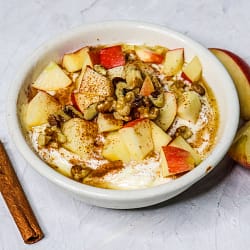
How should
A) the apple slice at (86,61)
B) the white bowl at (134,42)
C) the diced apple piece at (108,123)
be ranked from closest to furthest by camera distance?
the white bowl at (134,42), the diced apple piece at (108,123), the apple slice at (86,61)

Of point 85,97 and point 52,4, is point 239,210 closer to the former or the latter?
point 85,97

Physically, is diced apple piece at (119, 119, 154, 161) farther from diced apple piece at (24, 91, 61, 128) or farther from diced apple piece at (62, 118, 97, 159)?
diced apple piece at (24, 91, 61, 128)

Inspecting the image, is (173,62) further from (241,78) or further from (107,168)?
(107,168)

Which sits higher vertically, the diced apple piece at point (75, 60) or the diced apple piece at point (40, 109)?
the diced apple piece at point (75, 60)

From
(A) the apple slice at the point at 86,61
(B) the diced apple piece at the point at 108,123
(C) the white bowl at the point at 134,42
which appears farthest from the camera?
(A) the apple slice at the point at 86,61


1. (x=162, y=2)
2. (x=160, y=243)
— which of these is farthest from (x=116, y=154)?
(x=162, y=2)

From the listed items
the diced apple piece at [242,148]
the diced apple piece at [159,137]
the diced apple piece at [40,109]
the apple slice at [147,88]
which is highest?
the diced apple piece at [40,109]

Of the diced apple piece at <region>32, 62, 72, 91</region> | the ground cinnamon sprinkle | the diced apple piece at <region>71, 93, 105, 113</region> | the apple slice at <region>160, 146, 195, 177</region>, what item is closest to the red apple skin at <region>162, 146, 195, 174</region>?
the apple slice at <region>160, 146, 195, 177</region>

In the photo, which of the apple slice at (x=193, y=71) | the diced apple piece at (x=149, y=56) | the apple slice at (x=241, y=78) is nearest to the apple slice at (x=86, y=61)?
the diced apple piece at (x=149, y=56)

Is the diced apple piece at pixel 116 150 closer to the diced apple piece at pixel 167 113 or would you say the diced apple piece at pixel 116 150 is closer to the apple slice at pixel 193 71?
the diced apple piece at pixel 167 113
